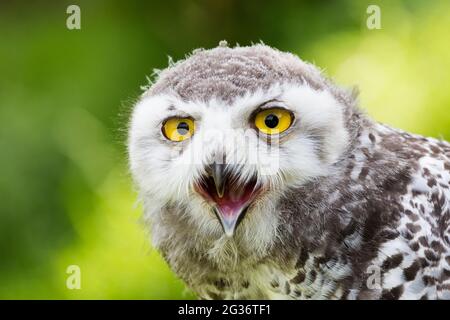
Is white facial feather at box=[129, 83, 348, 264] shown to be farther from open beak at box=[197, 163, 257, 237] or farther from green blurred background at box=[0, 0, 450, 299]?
green blurred background at box=[0, 0, 450, 299]

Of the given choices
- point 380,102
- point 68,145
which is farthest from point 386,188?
point 68,145

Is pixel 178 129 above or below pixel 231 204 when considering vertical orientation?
above

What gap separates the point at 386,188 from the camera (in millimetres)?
2527

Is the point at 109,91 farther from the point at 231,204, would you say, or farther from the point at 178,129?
the point at 231,204

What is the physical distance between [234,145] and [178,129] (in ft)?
0.72

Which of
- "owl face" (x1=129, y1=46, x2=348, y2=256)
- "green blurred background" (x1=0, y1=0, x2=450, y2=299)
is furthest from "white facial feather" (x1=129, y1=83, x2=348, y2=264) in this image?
"green blurred background" (x1=0, y1=0, x2=450, y2=299)

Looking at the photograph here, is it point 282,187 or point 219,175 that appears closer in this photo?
point 219,175

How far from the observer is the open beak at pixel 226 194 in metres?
2.28

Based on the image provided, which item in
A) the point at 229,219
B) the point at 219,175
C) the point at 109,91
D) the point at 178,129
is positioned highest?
the point at 109,91

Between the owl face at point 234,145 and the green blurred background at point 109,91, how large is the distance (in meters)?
0.37

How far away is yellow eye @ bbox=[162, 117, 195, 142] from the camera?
2.43 m

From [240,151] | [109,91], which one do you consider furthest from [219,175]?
[109,91]

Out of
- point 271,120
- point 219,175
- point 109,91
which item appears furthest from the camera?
point 109,91

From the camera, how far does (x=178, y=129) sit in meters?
2.45
